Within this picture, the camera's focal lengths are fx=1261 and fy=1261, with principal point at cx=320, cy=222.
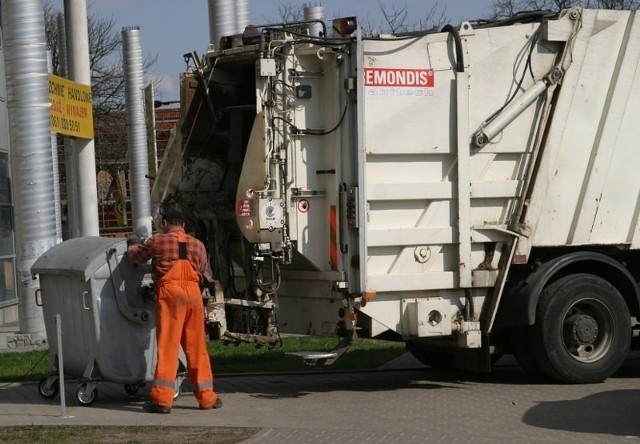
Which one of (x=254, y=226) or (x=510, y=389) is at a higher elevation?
(x=254, y=226)

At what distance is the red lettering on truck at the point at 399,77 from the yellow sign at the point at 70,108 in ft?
21.8

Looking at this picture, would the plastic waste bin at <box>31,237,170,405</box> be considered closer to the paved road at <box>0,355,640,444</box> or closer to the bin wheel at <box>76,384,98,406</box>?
the bin wheel at <box>76,384,98,406</box>

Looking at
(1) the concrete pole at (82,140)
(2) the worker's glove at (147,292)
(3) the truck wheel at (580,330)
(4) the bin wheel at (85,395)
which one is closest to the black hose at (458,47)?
(3) the truck wheel at (580,330)

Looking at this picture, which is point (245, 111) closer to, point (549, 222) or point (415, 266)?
point (415, 266)

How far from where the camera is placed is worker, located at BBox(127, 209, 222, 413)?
360 inches

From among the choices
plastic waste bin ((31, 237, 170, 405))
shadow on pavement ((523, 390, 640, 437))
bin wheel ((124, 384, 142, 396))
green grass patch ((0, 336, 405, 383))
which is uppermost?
plastic waste bin ((31, 237, 170, 405))

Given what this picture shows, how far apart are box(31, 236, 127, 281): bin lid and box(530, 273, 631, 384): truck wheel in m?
3.41

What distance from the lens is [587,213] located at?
1037 cm

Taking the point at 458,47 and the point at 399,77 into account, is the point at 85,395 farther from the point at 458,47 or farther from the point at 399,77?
the point at 458,47

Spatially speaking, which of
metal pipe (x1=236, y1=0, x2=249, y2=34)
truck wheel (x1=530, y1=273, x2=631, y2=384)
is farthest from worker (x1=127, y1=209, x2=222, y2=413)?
metal pipe (x1=236, y1=0, x2=249, y2=34)

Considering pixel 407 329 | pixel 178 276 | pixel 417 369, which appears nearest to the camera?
pixel 178 276

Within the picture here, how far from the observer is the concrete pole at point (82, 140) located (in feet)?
54.6

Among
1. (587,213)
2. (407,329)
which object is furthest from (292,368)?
(587,213)

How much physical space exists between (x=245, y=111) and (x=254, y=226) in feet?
4.34
